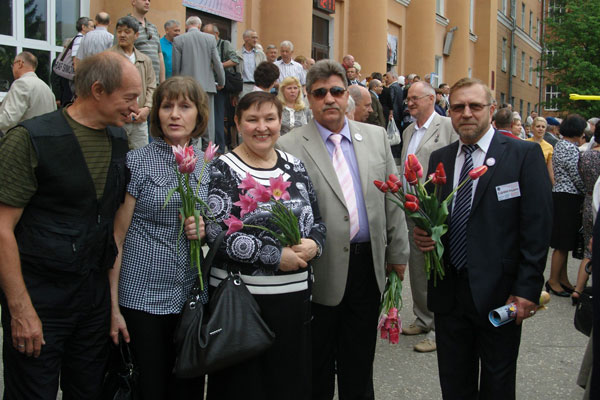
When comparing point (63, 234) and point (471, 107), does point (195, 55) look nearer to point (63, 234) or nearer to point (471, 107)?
point (471, 107)

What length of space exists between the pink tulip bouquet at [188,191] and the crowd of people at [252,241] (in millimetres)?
54

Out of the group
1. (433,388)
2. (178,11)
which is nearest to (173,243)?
(433,388)

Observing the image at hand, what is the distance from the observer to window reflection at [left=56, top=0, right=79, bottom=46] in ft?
33.0

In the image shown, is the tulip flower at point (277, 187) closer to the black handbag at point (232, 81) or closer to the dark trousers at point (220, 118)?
the dark trousers at point (220, 118)

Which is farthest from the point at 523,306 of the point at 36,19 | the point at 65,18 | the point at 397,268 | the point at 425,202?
the point at 65,18

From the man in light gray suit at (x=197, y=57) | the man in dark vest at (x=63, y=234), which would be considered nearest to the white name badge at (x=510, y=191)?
the man in dark vest at (x=63, y=234)

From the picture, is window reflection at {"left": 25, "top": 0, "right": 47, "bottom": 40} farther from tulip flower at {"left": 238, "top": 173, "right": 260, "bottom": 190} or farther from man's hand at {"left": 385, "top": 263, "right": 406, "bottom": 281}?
tulip flower at {"left": 238, "top": 173, "right": 260, "bottom": 190}

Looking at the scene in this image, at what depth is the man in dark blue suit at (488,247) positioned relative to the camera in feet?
10.1

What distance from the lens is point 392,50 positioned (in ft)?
74.5

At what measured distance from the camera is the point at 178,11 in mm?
10477

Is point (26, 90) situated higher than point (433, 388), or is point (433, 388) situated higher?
point (26, 90)

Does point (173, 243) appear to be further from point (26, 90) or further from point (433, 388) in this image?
point (26, 90)

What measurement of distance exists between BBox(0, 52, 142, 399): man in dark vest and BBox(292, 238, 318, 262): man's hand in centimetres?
89

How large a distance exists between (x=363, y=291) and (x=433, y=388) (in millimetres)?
1305
